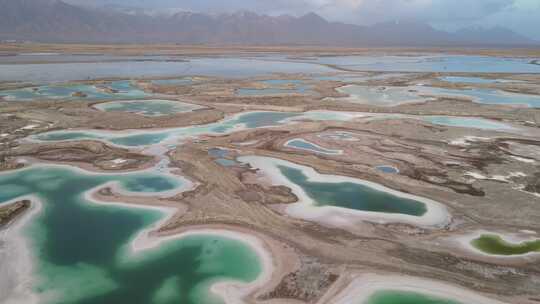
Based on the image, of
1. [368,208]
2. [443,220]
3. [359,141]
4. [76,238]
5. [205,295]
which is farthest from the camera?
[359,141]

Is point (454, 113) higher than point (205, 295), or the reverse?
point (454, 113)

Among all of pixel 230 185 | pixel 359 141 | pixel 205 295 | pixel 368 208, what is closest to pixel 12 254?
pixel 205 295

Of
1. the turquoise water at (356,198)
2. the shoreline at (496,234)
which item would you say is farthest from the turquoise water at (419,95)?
the shoreline at (496,234)

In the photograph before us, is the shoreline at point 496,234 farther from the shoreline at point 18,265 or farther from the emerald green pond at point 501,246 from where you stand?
the shoreline at point 18,265

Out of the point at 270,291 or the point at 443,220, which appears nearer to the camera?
the point at 270,291

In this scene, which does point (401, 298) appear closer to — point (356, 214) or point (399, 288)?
point (399, 288)

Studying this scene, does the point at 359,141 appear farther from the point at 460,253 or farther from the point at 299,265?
the point at 299,265
